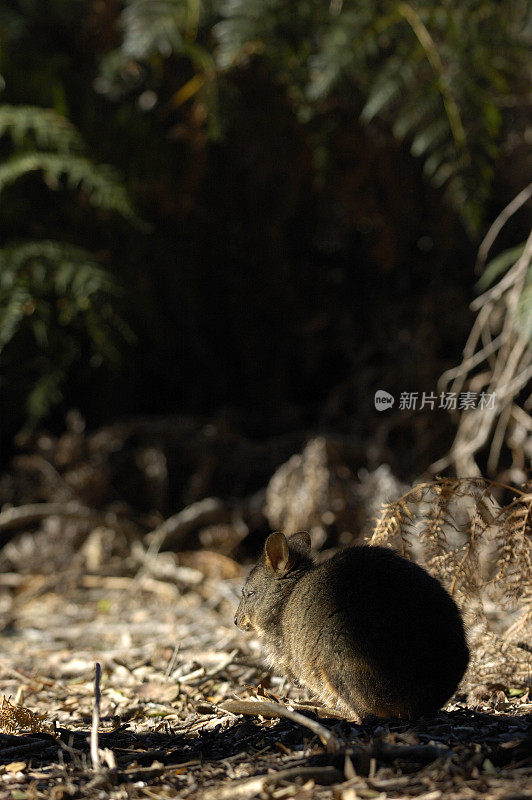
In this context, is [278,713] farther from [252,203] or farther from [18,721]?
[252,203]


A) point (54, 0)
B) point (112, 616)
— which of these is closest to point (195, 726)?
point (112, 616)

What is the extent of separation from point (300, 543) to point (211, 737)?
2.65 ft

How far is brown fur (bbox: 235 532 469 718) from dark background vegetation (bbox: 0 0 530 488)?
263 cm

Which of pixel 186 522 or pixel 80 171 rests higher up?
pixel 80 171

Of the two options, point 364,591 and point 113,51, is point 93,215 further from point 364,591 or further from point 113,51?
point 364,591

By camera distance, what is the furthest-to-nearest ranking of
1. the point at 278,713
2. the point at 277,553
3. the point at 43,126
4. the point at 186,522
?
the point at 186,522 → the point at 43,126 → the point at 277,553 → the point at 278,713

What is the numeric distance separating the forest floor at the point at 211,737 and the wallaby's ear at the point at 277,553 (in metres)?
0.42

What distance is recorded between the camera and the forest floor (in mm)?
1942

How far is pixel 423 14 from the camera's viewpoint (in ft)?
15.4
